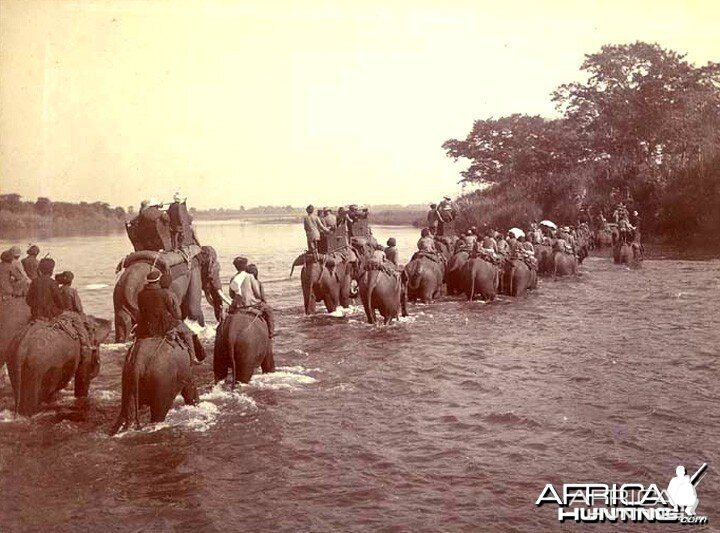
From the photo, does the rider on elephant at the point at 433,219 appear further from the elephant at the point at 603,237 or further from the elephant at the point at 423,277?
the elephant at the point at 603,237

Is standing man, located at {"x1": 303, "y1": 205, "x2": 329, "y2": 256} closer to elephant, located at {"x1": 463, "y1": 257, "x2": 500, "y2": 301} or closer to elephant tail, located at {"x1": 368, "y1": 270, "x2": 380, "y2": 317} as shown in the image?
elephant tail, located at {"x1": 368, "y1": 270, "x2": 380, "y2": 317}

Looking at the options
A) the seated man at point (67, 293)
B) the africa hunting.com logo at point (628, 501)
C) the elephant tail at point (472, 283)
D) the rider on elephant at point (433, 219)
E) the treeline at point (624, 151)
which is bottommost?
the africa hunting.com logo at point (628, 501)

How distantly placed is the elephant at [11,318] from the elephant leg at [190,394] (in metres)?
3.64

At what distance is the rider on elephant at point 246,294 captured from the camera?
34.8 feet

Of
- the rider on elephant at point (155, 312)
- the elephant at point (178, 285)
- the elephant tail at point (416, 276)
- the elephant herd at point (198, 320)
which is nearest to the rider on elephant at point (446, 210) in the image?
the elephant herd at point (198, 320)

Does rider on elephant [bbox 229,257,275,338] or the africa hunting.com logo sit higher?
rider on elephant [bbox 229,257,275,338]

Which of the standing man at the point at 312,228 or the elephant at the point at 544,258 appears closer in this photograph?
the standing man at the point at 312,228

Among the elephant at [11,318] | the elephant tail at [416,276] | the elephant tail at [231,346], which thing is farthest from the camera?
the elephant tail at [416,276]

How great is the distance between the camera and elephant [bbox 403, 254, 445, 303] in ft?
63.0

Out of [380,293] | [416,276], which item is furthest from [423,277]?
[380,293]

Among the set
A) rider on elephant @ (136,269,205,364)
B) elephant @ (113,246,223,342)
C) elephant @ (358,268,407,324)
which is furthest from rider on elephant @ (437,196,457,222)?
rider on elephant @ (136,269,205,364)

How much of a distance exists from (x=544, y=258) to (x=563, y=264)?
808 millimetres

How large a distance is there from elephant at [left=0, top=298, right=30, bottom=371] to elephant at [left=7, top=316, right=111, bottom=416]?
178cm

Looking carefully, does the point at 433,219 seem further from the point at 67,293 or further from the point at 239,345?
the point at 67,293
